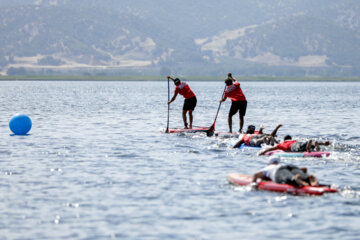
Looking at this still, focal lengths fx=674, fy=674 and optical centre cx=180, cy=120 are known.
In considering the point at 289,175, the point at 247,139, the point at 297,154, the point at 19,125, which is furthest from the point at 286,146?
the point at 19,125

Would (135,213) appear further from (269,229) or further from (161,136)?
(161,136)

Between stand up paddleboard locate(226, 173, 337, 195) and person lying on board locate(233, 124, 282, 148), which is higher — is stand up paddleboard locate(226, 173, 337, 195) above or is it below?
below

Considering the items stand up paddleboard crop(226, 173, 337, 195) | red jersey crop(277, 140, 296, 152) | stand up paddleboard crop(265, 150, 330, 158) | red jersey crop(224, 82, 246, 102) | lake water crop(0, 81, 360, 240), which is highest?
red jersey crop(224, 82, 246, 102)

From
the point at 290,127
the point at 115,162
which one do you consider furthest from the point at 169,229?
the point at 290,127

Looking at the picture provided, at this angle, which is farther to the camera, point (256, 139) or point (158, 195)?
point (256, 139)

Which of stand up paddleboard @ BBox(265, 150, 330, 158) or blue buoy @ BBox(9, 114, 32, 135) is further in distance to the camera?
blue buoy @ BBox(9, 114, 32, 135)

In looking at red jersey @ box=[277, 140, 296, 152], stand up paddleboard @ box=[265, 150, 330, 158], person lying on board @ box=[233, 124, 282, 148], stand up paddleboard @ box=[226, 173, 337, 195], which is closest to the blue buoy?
person lying on board @ box=[233, 124, 282, 148]

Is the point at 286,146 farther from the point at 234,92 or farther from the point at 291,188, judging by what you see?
the point at 234,92

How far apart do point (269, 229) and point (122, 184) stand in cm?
629

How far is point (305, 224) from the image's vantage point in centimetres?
1502

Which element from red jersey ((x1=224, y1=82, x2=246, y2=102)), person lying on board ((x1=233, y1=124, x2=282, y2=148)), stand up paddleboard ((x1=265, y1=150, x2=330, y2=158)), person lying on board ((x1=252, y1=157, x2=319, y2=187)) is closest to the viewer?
person lying on board ((x1=252, y1=157, x2=319, y2=187))

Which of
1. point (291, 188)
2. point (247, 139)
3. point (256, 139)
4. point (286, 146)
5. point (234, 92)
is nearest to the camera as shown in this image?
point (291, 188)

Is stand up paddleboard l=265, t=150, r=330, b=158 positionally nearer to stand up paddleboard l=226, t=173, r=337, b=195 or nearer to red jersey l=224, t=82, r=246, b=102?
stand up paddleboard l=226, t=173, r=337, b=195

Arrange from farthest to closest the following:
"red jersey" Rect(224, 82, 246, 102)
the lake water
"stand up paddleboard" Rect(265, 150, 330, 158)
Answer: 1. "red jersey" Rect(224, 82, 246, 102)
2. "stand up paddleboard" Rect(265, 150, 330, 158)
3. the lake water
